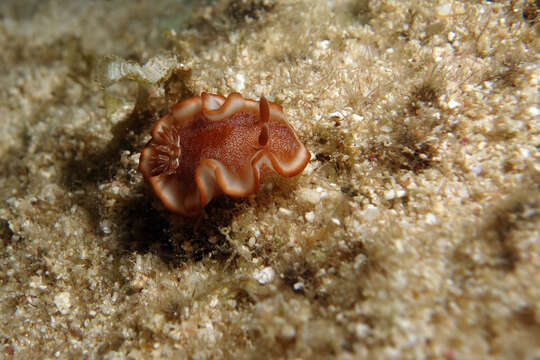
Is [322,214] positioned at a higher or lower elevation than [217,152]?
lower

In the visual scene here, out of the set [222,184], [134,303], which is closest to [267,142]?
[222,184]

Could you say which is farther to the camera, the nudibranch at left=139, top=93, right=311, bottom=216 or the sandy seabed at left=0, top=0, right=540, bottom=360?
the nudibranch at left=139, top=93, right=311, bottom=216

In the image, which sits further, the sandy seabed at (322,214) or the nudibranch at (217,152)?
the nudibranch at (217,152)

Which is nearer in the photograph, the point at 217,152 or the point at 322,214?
the point at 217,152
